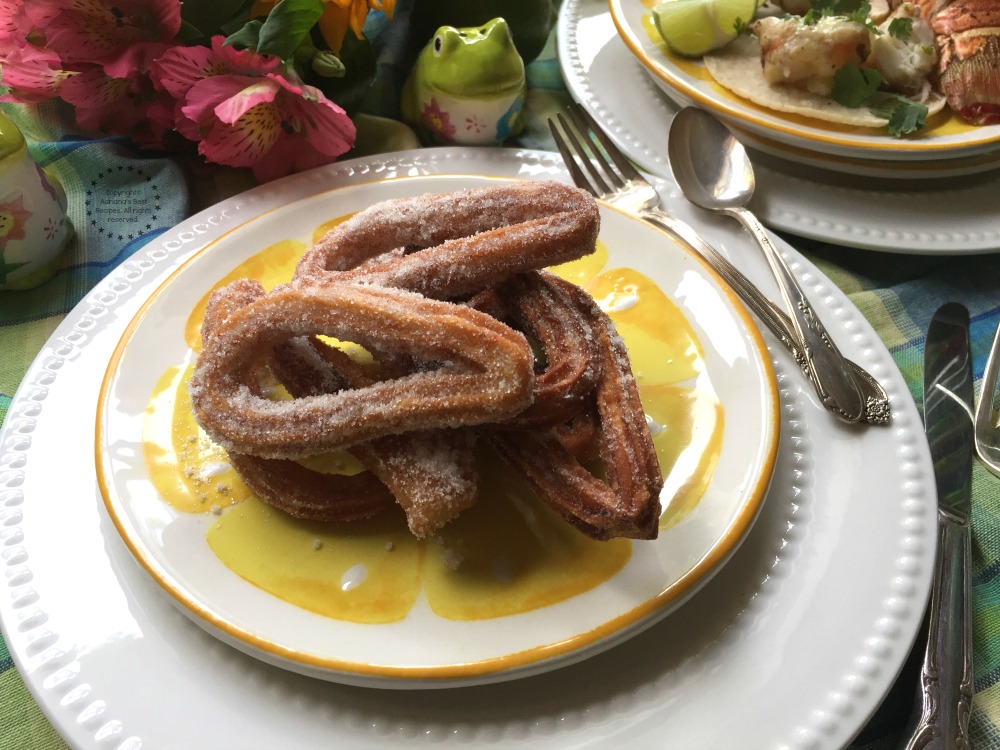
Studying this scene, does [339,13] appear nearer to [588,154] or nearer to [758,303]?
[588,154]

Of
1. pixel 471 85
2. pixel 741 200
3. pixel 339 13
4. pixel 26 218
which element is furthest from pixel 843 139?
pixel 26 218

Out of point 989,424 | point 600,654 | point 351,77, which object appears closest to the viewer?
point 600,654

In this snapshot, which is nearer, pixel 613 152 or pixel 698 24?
pixel 613 152

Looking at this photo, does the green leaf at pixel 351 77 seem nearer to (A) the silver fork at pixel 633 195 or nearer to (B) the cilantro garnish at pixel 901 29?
(A) the silver fork at pixel 633 195

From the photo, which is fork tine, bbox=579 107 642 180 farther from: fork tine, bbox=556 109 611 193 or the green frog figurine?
the green frog figurine

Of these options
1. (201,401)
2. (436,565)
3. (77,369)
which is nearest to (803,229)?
(436,565)

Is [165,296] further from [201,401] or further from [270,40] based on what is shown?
[270,40]

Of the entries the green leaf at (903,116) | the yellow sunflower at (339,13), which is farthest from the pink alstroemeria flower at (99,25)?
the green leaf at (903,116)
